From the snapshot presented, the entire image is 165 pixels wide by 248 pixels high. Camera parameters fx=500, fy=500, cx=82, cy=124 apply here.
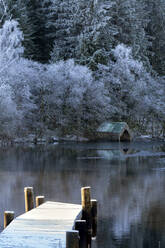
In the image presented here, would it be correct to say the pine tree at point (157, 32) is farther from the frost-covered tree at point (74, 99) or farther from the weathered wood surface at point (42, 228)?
the weathered wood surface at point (42, 228)

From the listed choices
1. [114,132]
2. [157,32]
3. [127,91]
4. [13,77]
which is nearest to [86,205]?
[13,77]

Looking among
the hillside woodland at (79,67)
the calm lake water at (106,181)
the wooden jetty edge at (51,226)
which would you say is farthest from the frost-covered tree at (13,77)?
the wooden jetty edge at (51,226)

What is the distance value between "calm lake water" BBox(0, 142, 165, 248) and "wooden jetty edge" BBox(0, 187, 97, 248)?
992 mm

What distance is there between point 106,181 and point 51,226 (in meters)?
11.3

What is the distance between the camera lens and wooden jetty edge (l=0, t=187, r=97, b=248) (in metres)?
10.9

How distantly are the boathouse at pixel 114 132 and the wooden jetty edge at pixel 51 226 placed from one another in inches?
1151

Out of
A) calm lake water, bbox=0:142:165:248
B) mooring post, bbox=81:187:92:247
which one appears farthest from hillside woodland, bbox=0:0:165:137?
mooring post, bbox=81:187:92:247

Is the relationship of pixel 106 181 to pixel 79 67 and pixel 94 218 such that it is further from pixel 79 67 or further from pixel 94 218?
pixel 79 67

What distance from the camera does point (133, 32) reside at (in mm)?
60000

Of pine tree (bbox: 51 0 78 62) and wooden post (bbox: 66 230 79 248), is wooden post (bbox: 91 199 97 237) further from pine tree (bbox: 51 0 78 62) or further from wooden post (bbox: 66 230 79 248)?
pine tree (bbox: 51 0 78 62)

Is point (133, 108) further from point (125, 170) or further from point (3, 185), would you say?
point (3, 185)

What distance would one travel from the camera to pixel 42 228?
39.7 feet

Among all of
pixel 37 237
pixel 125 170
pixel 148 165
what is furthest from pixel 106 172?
pixel 37 237

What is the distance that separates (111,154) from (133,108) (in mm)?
17074
